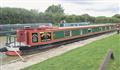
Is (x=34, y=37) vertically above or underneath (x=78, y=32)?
above

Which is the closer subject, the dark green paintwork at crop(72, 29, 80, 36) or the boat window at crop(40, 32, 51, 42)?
the boat window at crop(40, 32, 51, 42)

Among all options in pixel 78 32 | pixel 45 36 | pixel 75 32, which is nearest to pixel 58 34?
pixel 45 36

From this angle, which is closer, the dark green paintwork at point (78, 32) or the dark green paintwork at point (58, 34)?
the dark green paintwork at point (58, 34)

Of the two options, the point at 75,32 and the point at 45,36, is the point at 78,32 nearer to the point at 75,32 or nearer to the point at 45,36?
the point at 75,32

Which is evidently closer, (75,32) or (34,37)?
(34,37)

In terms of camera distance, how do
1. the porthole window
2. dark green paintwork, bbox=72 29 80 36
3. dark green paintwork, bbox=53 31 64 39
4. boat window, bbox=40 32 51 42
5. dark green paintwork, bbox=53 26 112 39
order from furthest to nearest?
1. dark green paintwork, bbox=72 29 80 36
2. dark green paintwork, bbox=53 26 112 39
3. dark green paintwork, bbox=53 31 64 39
4. boat window, bbox=40 32 51 42
5. the porthole window

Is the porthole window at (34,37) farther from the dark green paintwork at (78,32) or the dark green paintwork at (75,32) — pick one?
the dark green paintwork at (75,32)

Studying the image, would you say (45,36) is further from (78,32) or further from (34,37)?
(78,32)

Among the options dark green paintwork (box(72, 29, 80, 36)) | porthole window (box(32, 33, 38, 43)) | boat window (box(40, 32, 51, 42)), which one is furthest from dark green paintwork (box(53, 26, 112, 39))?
porthole window (box(32, 33, 38, 43))

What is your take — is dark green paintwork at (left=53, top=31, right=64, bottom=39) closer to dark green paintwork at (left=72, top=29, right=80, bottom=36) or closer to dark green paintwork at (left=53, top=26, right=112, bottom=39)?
dark green paintwork at (left=53, top=26, right=112, bottom=39)

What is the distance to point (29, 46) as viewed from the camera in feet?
42.1

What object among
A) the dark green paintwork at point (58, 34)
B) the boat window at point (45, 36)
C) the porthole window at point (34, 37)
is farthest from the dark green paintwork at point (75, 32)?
the porthole window at point (34, 37)

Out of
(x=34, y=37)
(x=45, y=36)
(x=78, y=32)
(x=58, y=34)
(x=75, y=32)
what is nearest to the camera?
(x=34, y=37)

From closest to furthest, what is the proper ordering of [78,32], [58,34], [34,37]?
1. [34,37]
2. [58,34]
3. [78,32]
